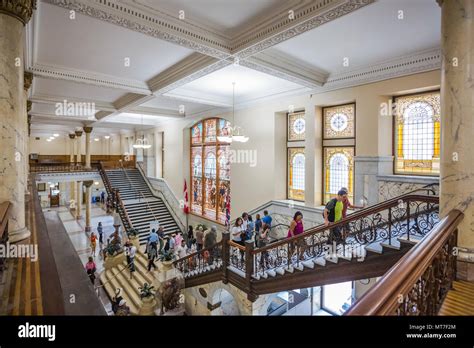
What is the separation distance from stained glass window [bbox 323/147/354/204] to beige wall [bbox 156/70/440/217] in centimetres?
21

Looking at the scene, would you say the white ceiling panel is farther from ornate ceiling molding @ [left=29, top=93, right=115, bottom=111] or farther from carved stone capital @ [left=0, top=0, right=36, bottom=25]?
ornate ceiling molding @ [left=29, top=93, right=115, bottom=111]

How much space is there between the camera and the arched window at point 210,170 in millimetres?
12406

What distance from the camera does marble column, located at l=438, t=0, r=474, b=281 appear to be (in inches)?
114

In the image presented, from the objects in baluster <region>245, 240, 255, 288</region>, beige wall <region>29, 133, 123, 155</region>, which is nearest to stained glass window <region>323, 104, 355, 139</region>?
baluster <region>245, 240, 255, 288</region>

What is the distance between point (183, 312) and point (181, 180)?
7042 mm

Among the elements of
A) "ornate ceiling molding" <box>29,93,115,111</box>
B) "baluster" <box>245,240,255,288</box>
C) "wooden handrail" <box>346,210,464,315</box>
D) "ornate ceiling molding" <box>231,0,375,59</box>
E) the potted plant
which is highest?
"ornate ceiling molding" <box>29,93,115,111</box>

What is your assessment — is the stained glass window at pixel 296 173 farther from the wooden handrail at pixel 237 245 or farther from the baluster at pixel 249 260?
the baluster at pixel 249 260

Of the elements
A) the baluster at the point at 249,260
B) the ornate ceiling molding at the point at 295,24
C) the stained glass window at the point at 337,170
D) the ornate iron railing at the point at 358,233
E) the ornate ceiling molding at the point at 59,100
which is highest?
the ornate ceiling molding at the point at 59,100

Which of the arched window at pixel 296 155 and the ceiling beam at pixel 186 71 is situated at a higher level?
the ceiling beam at pixel 186 71

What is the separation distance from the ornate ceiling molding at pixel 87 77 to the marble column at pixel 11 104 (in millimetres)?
3559

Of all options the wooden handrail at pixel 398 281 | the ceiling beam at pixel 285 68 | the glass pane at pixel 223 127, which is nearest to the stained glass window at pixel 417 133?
the ceiling beam at pixel 285 68

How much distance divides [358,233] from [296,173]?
195 inches

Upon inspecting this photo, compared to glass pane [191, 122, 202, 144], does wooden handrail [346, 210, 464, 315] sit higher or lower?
lower

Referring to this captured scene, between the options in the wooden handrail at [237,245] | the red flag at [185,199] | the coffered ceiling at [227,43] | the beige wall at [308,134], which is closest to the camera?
the coffered ceiling at [227,43]
